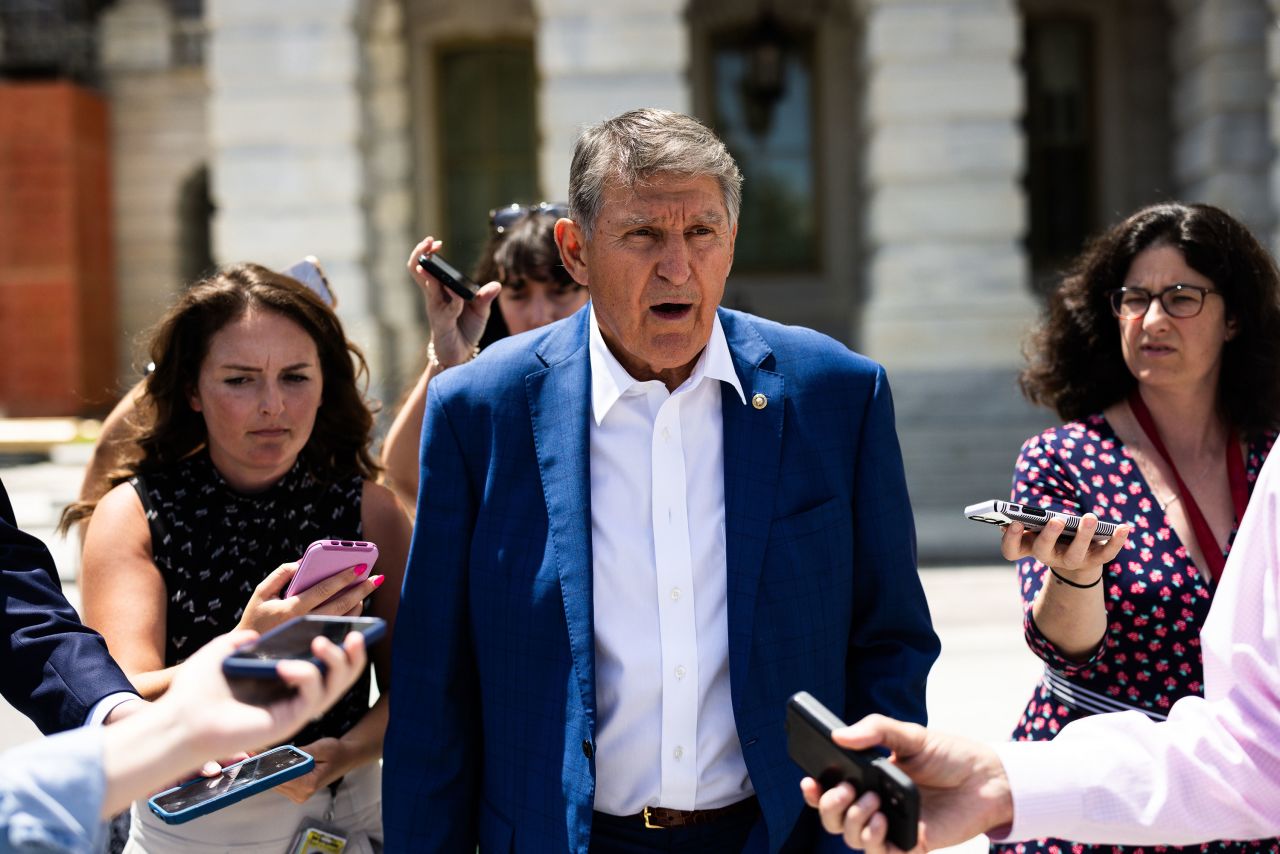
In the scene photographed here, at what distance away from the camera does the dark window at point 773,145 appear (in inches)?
547

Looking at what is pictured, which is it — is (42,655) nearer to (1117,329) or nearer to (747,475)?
(747,475)

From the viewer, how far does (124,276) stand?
1516 centimetres

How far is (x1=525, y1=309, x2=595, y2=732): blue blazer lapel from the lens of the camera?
87.4 inches

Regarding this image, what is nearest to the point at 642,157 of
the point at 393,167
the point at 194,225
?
the point at 393,167

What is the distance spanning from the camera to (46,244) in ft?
46.3

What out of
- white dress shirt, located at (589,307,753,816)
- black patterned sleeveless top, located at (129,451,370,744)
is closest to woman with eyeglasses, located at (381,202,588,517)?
black patterned sleeveless top, located at (129,451,370,744)

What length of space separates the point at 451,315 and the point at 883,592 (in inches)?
59.5

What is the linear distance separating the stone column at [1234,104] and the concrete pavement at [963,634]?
175 inches

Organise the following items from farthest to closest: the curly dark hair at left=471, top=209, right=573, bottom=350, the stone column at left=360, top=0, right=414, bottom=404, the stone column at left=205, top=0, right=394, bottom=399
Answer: the stone column at left=360, top=0, right=414, bottom=404 < the stone column at left=205, top=0, right=394, bottom=399 < the curly dark hair at left=471, top=209, right=573, bottom=350

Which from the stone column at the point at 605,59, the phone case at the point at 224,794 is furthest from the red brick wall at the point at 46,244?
the phone case at the point at 224,794

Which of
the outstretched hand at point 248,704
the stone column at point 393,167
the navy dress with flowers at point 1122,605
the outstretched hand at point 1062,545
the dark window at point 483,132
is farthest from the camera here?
the dark window at point 483,132

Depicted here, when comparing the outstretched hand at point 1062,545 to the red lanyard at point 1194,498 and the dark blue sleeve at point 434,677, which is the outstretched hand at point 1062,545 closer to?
the red lanyard at point 1194,498

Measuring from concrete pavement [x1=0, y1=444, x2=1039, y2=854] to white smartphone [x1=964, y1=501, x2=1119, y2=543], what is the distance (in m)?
2.52

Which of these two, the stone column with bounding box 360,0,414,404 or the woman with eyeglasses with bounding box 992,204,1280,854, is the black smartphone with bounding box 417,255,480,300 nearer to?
the woman with eyeglasses with bounding box 992,204,1280,854
